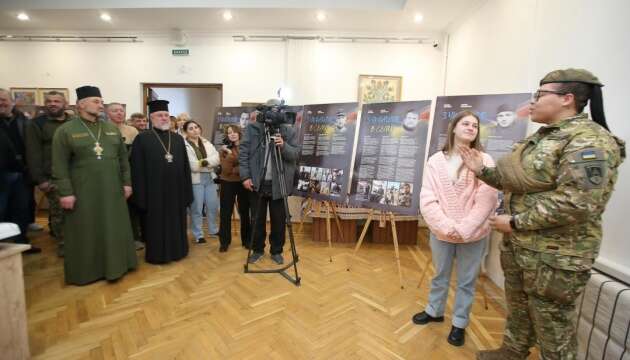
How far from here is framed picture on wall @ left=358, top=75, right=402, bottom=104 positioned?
486 cm

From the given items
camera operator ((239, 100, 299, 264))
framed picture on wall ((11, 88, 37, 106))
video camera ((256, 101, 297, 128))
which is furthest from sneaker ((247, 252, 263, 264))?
framed picture on wall ((11, 88, 37, 106))

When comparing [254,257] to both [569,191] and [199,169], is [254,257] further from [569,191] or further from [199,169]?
[569,191]

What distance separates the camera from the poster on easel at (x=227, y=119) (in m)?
4.43

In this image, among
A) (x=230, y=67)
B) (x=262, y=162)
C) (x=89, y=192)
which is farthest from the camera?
(x=230, y=67)

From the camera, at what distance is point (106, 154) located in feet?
8.91

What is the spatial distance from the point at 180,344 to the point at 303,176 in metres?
2.03

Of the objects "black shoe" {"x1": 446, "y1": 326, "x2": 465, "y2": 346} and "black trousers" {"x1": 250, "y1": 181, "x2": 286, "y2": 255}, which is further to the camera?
"black trousers" {"x1": 250, "y1": 181, "x2": 286, "y2": 255}

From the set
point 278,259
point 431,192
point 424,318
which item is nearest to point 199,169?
point 278,259

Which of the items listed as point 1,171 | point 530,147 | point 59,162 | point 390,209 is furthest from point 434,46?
point 1,171

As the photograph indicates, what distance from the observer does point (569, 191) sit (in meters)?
1.27

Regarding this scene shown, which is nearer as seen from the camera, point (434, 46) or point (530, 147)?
point (530, 147)

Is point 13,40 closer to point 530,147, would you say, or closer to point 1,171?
point 1,171

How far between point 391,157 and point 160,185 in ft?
7.61

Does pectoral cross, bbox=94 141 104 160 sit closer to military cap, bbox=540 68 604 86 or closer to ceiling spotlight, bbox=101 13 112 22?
ceiling spotlight, bbox=101 13 112 22
